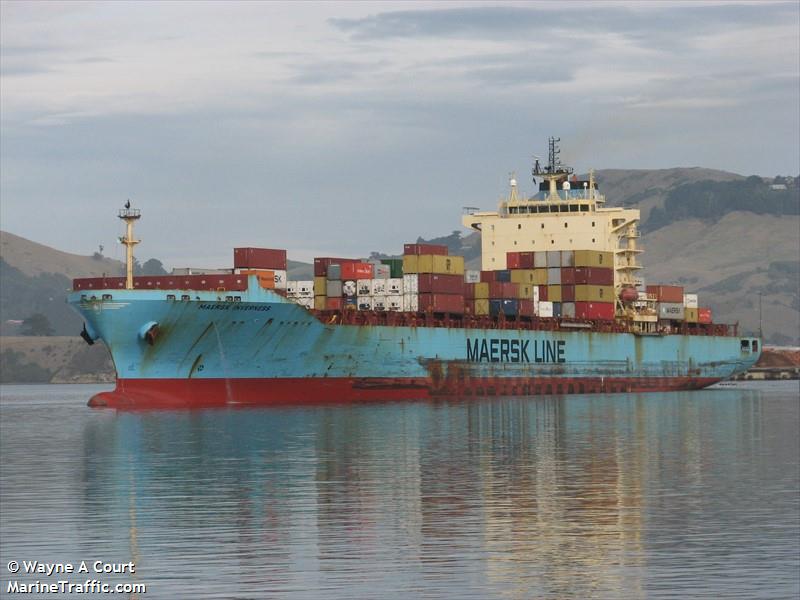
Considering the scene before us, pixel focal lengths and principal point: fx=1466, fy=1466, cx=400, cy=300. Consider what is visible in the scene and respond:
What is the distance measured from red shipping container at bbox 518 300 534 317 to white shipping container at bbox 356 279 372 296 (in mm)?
12387

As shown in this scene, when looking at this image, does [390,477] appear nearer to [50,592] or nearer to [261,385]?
[50,592]

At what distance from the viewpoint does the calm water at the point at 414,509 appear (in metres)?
25.7

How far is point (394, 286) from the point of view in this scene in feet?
265

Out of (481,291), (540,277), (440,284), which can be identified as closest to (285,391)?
(440,284)

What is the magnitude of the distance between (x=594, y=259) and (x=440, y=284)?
1668 centimetres

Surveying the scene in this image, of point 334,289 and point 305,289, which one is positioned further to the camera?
point 305,289

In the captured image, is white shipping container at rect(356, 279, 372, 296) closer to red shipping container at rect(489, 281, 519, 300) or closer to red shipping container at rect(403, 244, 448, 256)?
red shipping container at rect(403, 244, 448, 256)

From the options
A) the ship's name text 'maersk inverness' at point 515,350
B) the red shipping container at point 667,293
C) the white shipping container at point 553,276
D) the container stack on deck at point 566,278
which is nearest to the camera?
the ship's name text 'maersk inverness' at point 515,350

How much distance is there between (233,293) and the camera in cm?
7056

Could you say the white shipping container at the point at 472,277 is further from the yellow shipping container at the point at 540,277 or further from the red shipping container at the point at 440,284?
the red shipping container at the point at 440,284

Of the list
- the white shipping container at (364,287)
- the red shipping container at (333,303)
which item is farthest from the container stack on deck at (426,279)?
the red shipping container at (333,303)

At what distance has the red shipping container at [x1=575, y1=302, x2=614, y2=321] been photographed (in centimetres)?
9400

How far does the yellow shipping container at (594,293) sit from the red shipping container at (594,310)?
10.4 inches

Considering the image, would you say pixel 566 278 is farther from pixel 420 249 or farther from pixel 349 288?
pixel 349 288
